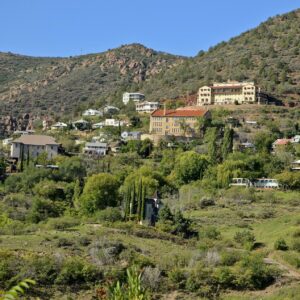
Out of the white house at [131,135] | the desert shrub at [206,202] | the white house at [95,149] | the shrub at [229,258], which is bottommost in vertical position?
the shrub at [229,258]

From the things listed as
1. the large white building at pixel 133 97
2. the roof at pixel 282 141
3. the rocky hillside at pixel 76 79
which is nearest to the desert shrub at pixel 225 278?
the roof at pixel 282 141

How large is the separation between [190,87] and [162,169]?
4030 cm

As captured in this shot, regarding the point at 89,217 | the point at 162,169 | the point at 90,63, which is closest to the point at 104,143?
A: the point at 162,169

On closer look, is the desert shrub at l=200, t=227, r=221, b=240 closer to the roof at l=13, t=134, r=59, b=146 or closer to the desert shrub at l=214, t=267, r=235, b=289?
the desert shrub at l=214, t=267, r=235, b=289

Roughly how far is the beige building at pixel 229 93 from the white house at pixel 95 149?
2256 centimetres

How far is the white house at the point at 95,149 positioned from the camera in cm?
6941

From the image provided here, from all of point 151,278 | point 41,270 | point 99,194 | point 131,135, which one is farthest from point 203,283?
point 131,135

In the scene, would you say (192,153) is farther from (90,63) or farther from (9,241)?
(90,63)

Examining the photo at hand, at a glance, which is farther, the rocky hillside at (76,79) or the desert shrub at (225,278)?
the rocky hillside at (76,79)

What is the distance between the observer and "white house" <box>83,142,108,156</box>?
69.4m

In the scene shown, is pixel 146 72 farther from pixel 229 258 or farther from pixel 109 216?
pixel 229 258

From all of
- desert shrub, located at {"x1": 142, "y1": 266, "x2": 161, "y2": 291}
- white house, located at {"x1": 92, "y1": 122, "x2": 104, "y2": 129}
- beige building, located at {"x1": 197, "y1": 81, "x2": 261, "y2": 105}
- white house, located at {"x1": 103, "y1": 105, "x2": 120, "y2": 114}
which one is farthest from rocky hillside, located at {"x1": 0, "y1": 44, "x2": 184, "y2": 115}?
desert shrub, located at {"x1": 142, "y1": 266, "x2": 161, "y2": 291}

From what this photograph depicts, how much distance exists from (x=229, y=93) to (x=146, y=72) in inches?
2140

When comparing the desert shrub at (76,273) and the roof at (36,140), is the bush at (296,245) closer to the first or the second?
the desert shrub at (76,273)
